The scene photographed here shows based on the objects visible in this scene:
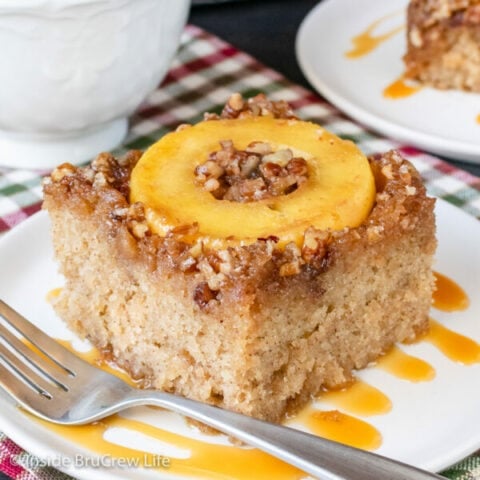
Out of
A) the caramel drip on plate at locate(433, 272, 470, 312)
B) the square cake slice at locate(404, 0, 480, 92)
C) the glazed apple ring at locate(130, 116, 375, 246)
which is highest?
the glazed apple ring at locate(130, 116, 375, 246)

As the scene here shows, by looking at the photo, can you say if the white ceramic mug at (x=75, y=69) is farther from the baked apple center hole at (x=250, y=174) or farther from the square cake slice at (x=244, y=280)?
the baked apple center hole at (x=250, y=174)

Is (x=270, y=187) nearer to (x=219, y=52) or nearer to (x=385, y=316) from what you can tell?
(x=385, y=316)

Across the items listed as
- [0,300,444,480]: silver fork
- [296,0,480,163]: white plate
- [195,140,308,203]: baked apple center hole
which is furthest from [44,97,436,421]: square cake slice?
[296,0,480,163]: white plate

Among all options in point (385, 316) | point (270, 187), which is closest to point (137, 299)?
point (270, 187)

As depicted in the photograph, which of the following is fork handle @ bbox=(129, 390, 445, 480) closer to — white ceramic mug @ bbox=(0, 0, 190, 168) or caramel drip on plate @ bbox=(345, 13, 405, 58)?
white ceramic mug @ bbox=(0, 0, 190, 168)

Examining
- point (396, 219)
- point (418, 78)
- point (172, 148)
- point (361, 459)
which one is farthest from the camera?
point (418, 78)

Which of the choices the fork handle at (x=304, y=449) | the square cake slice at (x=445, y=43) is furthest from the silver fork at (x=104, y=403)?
the square cake slice at (x=445, y=43)
